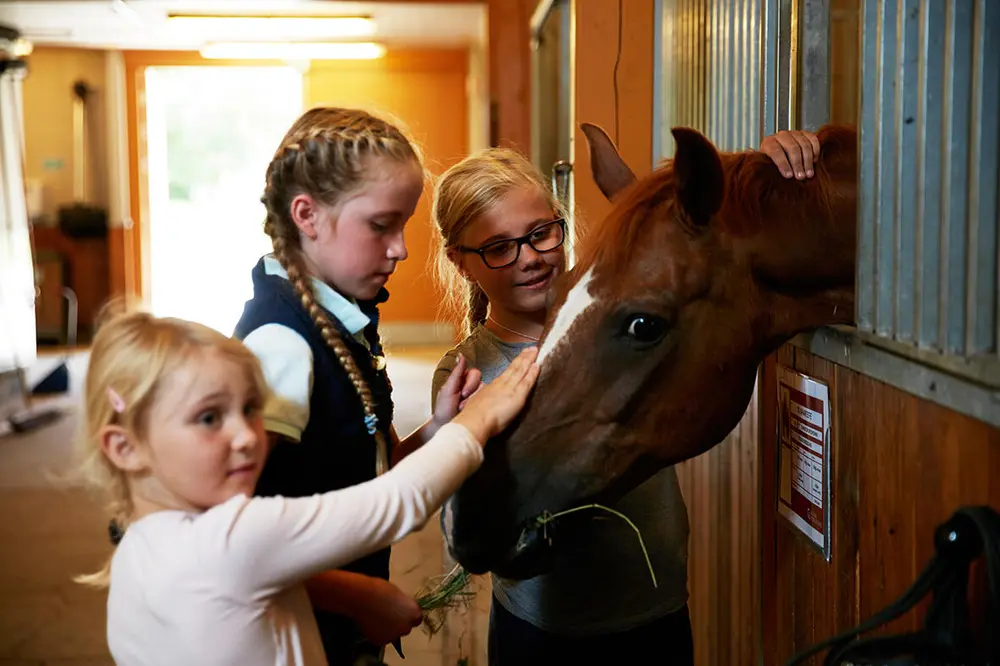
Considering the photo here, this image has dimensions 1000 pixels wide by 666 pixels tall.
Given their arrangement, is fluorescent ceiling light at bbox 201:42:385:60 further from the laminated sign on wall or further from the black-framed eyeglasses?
the laminated sign on wall

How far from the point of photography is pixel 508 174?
1.46 m

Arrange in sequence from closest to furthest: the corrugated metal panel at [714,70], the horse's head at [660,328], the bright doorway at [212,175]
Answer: the horse's head at [660,328]
the corrugated metal panel at [714,70]
the bright doorway at [212,175]

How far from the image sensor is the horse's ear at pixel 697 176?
1.05 metres

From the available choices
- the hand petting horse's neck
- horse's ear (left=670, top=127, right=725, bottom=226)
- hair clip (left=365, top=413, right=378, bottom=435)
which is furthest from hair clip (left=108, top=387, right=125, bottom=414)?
the hand petting horse's neck

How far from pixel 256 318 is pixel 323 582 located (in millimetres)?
323

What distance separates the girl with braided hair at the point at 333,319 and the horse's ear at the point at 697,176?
34cm

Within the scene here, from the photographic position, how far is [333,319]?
3.59 ft

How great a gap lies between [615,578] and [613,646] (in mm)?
97

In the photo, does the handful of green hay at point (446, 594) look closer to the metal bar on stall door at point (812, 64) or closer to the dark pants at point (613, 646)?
the dark pants at point (613, 646)

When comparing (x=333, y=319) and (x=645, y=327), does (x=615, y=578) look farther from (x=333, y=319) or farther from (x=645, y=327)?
(x=333, y=319)

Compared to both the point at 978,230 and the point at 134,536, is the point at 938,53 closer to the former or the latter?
the point at 978,230

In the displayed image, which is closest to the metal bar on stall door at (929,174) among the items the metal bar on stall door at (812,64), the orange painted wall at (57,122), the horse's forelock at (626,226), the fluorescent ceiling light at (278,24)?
the horse's forelock at (626,226)

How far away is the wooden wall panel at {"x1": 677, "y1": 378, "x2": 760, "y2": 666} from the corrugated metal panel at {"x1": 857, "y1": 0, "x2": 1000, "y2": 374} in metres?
0.66

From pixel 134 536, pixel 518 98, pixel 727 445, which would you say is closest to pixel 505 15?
pixel 518 98
